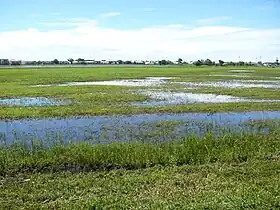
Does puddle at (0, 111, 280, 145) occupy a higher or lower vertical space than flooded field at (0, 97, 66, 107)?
higher

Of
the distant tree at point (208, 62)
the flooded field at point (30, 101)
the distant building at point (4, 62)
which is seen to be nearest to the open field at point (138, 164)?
the flooded field at point (30, 101)

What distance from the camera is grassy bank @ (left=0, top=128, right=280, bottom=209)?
280 inches

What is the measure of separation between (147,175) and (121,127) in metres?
7.58

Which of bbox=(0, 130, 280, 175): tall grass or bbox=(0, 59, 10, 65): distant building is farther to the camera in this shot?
bbox=(0, 59, 10, 65): distant building

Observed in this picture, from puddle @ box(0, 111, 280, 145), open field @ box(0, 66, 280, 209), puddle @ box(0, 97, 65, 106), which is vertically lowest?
puddle @ box(0, 97, 65, 106)

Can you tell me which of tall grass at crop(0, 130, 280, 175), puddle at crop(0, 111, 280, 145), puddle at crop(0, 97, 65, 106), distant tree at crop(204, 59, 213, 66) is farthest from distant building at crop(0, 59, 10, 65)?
tall grass at crop(0, 130, 280, 175)

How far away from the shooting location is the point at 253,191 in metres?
7.39

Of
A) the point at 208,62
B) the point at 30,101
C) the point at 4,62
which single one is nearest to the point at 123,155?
the point at 30,101

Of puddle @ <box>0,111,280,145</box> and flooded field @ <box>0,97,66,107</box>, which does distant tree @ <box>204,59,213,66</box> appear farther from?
puddle @ <box>0,111,280,145</box>

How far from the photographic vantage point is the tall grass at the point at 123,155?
10273 millimetres

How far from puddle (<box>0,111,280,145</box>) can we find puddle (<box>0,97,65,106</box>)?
6631 millimetres

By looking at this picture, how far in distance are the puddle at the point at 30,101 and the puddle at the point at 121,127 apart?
6.63 meters

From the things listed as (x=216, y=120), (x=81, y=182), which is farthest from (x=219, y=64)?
(x=81, y=182)

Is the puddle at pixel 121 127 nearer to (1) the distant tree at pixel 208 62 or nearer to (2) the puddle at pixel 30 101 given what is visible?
(2) the puddle at pixel 30 101
